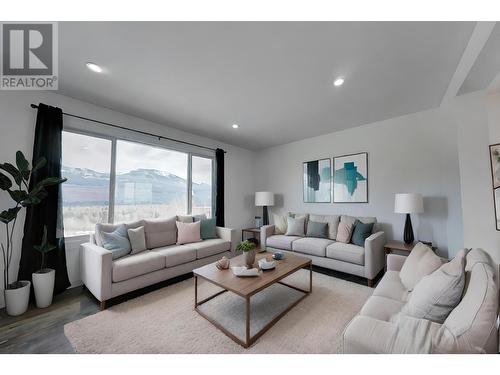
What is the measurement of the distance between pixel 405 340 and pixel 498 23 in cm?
218

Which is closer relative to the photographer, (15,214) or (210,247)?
(15,214)

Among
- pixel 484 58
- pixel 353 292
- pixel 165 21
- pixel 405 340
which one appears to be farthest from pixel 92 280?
pixel 484 58

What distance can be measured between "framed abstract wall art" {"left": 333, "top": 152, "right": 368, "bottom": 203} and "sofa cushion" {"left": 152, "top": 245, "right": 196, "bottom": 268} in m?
2.83

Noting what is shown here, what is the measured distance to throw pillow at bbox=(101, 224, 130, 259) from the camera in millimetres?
2472

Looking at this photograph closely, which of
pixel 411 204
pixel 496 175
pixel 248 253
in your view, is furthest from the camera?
pixel 411 204

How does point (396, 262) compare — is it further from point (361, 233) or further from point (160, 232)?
point (160, 232)

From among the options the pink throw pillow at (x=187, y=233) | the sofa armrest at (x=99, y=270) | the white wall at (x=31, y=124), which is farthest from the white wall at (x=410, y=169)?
the sofa armrest at (x=99, y=270)

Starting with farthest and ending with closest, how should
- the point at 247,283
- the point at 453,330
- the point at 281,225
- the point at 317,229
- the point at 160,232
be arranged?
the point at 281,225
the point at 317,229
the point at 160,232
the point at 247,283
the point at 453,330

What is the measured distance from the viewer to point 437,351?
3.09ft

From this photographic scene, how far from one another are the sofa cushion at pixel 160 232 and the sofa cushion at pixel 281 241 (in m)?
1.73

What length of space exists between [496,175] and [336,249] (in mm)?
1904

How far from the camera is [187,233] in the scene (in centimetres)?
331

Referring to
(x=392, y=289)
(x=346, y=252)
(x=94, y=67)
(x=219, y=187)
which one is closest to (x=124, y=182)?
(x=94, y=67)
